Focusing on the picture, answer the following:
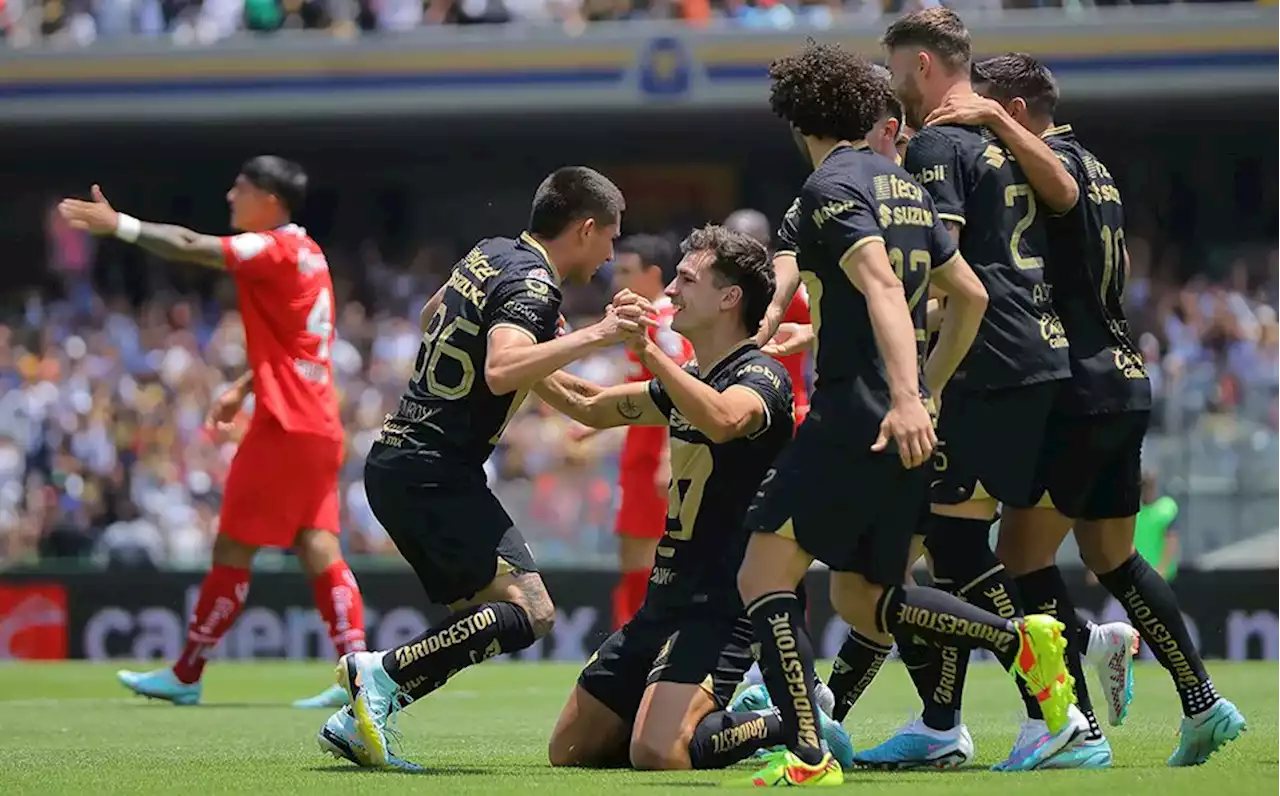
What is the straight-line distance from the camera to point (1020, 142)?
23.6 ft

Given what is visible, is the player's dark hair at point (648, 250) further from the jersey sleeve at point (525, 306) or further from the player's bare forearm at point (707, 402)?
the player's bare forearm at point (707, 402)

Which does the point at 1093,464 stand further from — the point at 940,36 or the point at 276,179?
the point at 276,179

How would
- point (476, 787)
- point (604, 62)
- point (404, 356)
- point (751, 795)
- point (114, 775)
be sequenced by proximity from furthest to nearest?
point (604, 62), point (404, 356), point (114, 775), point (476, 787), point (751, 795)

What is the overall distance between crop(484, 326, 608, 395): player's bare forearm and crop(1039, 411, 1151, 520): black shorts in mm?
1859

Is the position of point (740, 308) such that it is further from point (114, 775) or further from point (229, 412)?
point (229, 412)

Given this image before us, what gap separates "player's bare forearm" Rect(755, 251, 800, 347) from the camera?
7980mm

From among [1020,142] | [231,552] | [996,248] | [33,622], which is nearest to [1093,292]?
[996,248]

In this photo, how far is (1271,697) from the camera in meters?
10.7

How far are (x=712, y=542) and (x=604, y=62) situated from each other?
55.3 feet

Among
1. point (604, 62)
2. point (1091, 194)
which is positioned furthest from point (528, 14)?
point (1091, 194)

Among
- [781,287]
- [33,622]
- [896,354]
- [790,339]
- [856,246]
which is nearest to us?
[896,354]

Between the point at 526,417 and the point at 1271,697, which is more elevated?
the point at 1271,697

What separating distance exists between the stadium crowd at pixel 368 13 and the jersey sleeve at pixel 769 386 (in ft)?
53.0

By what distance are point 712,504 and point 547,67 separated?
56.1 feet
